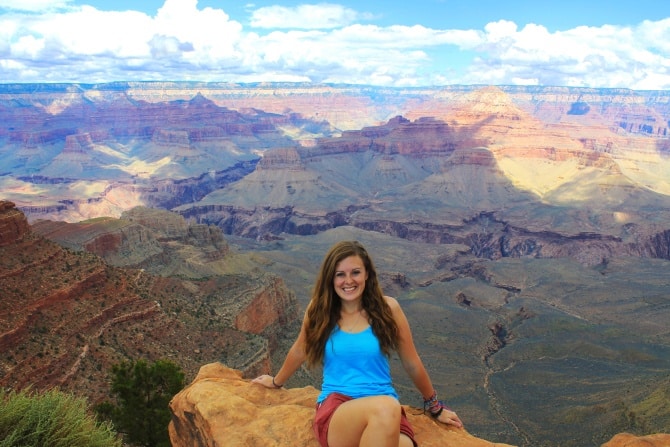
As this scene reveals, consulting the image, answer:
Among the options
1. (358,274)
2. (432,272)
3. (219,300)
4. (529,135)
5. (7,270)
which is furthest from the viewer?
(529,135)

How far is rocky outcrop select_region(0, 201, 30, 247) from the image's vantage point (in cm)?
2611

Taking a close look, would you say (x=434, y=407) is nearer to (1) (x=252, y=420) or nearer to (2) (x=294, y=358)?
(2) (x=294, y=358)

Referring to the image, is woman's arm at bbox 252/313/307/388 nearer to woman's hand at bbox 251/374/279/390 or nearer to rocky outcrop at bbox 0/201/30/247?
woman's hand at bbox 251/374/279/390

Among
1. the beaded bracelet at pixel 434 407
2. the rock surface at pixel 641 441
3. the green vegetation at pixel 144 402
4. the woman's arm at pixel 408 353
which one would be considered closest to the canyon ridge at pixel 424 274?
the green vegetation at pixel 144 402

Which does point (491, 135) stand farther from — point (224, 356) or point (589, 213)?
point (224, 356)

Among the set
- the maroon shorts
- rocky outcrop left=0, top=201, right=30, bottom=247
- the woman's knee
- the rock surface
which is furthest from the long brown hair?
rocky outcrop left=0, top=201, right=30, bottom=247

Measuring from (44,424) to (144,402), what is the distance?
39.7 feet

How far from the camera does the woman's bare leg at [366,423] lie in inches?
308

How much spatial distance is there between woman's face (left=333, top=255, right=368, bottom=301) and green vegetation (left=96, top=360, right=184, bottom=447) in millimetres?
14131

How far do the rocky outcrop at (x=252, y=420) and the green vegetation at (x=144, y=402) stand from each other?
9.23 meters

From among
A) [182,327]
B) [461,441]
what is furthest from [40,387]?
[461,441]

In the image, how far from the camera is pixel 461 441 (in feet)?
32.9

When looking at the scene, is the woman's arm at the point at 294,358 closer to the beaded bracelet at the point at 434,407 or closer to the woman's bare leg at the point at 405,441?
the woman's bare leg at the point at 405,441

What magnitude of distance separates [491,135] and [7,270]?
184056 millimetres
